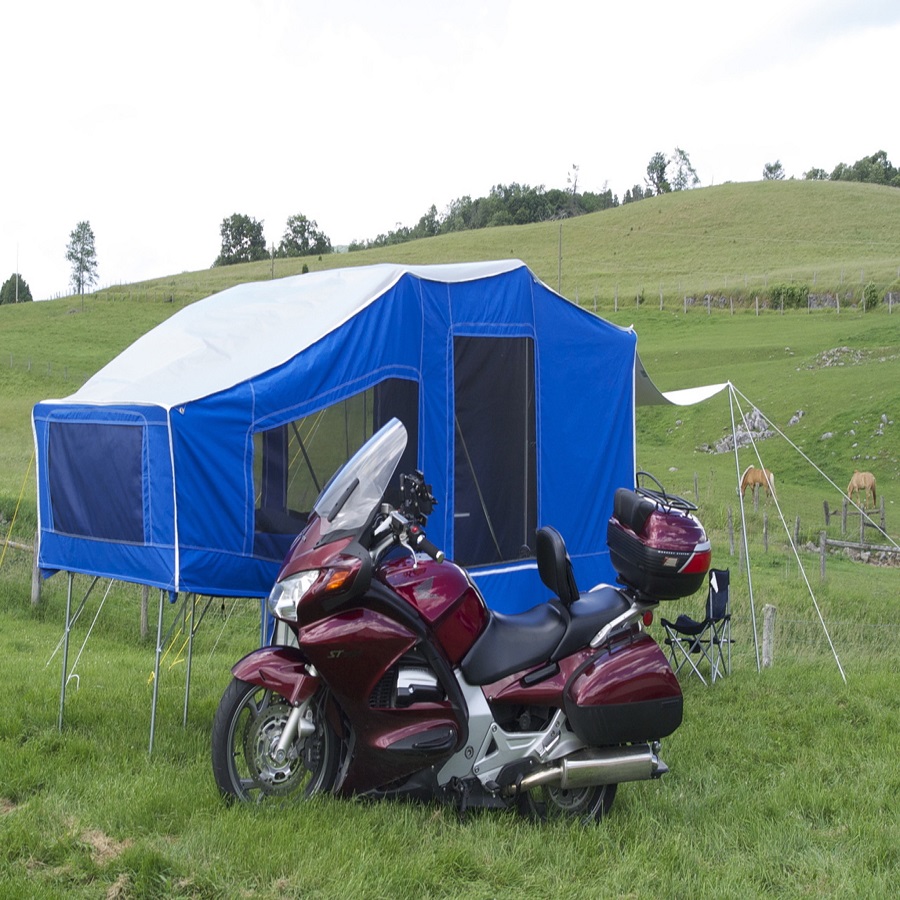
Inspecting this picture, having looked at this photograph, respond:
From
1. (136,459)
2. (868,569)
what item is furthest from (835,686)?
(868,569)

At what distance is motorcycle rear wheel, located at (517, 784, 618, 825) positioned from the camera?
459 cm

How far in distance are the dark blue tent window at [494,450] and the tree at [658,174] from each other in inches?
4373

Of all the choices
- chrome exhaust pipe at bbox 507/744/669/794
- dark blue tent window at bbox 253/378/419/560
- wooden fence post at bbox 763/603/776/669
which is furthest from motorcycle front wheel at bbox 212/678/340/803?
wooden fence post at bbox 763/603/776/669

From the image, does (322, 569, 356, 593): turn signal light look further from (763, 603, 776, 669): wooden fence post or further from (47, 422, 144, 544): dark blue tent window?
(763, 603, 776, 669): wooden fence post

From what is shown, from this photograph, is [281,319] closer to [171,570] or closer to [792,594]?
[171,570]

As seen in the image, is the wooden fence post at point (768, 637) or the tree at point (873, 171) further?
the tree at point (873, 171)

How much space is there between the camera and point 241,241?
86812mm

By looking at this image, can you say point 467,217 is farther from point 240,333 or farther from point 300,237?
point 240,333

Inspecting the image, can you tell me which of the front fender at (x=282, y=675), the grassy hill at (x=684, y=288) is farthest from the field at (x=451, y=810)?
the grassy hill at (x=684, y=288)

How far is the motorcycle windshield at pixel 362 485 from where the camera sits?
14.3 ft

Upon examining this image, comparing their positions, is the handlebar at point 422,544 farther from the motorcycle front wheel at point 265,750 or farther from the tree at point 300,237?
the tree at point 300,237

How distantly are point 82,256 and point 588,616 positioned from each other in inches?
3728

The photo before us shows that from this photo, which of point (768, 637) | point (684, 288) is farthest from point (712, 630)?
point (684, 288)

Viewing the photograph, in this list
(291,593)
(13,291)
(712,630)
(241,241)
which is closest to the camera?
(291,593)
